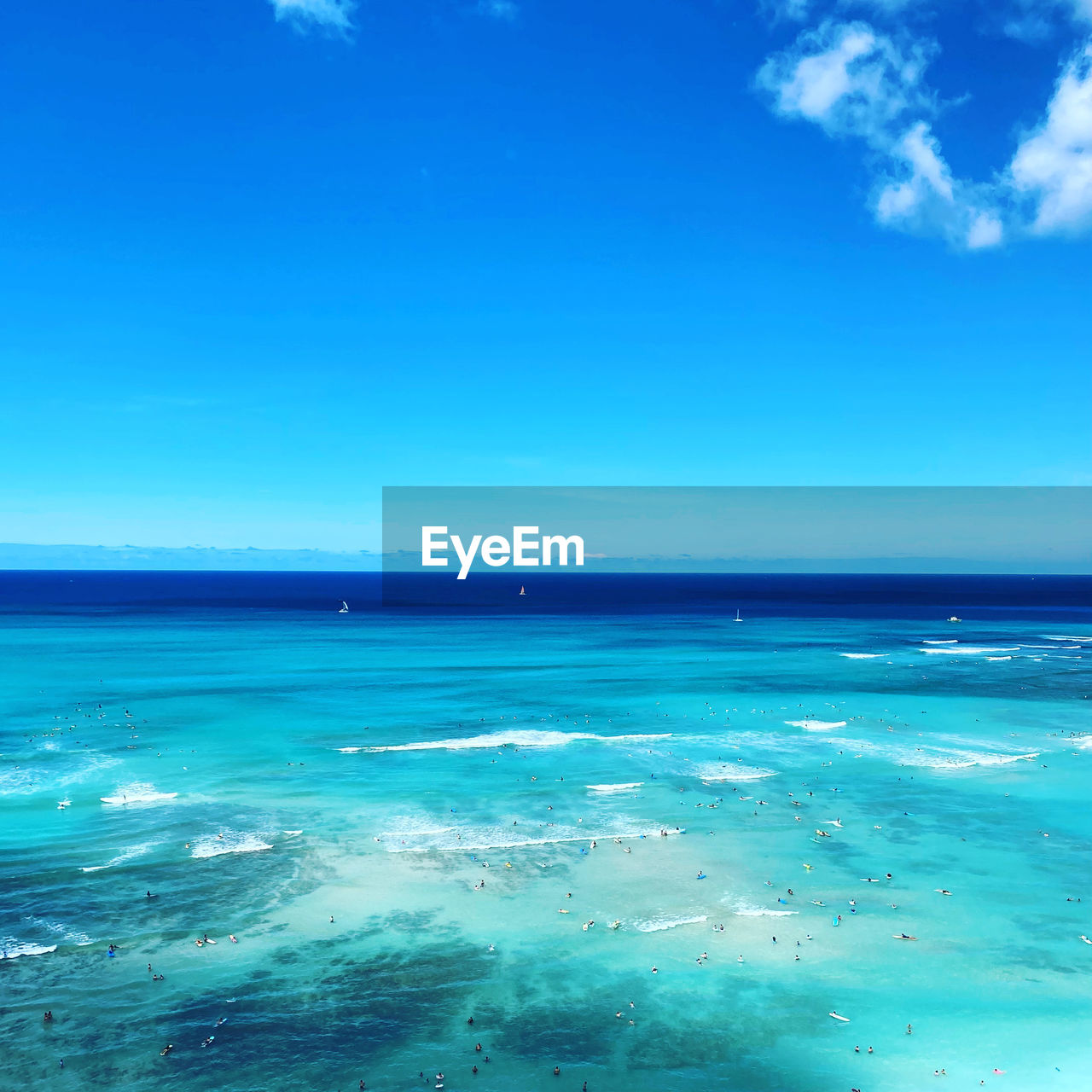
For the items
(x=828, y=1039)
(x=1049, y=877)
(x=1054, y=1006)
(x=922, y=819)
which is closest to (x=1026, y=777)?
(x=922, y=819)

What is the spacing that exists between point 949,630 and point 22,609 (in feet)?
559

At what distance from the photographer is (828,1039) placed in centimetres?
2492

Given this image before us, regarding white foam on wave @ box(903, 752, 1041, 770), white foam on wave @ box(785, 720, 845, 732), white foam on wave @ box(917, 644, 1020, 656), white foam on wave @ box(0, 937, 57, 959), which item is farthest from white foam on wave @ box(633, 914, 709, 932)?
→ white foam on wave @ box(917, 644, 1020, 656)

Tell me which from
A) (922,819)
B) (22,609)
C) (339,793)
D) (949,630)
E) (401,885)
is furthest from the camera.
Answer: (22,609)

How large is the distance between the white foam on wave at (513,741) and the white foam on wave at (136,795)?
12.2 meters

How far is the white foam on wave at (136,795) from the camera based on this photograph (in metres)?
43.6

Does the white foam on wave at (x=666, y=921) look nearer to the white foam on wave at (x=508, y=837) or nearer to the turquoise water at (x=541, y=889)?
the turquoise water at (x=541, y=889)

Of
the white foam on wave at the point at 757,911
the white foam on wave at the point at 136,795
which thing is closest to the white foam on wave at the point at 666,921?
the white foam on wave at the point at 757,911

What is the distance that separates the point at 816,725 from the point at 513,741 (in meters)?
24.9

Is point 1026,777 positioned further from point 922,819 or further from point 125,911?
point 125,911

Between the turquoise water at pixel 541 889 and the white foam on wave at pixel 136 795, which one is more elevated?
the white foam on wave at pixel 136 795

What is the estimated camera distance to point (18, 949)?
28594 mm

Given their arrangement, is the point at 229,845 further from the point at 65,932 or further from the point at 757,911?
the point at 757,911

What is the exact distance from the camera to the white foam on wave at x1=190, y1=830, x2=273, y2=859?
122 ft
